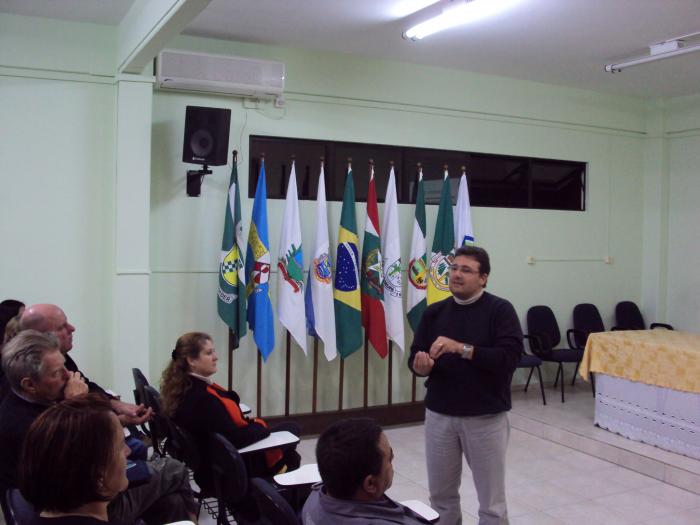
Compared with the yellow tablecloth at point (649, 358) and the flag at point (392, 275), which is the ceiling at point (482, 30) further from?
the yellow tablecloth at point (649, 358)

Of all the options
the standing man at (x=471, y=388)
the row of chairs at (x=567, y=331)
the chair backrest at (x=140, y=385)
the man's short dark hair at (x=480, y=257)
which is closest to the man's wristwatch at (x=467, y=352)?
the standing man at (x=471, y=388)

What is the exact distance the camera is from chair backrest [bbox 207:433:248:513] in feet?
9.05

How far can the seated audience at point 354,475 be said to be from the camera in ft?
5.69

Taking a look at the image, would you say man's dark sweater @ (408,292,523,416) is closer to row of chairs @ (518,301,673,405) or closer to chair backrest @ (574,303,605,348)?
row of chairs @ (518,301,673,405)

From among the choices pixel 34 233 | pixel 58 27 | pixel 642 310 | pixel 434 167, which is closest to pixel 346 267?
pixel 434 167

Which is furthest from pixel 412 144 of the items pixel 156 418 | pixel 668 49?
pixel 156 418

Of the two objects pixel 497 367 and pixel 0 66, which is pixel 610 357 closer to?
pixel 497 367

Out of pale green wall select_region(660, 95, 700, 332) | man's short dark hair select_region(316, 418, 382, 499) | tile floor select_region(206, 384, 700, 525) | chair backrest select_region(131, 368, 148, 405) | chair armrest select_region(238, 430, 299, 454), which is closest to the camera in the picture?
man's short dark hair select_region(316, 418, 382, 499)

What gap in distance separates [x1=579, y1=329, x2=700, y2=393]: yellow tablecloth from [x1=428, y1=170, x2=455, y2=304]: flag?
1.25m

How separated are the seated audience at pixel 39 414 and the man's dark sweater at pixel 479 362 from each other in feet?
3.76

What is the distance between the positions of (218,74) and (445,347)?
3.20 meters

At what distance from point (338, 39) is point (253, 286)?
2.02 meters

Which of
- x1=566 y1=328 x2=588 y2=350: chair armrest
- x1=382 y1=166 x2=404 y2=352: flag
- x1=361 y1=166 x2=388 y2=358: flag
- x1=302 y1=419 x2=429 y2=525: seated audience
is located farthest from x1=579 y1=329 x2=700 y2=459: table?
x1=302 y1=419 x2=429 y2=525: seated audience

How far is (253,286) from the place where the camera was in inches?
203
